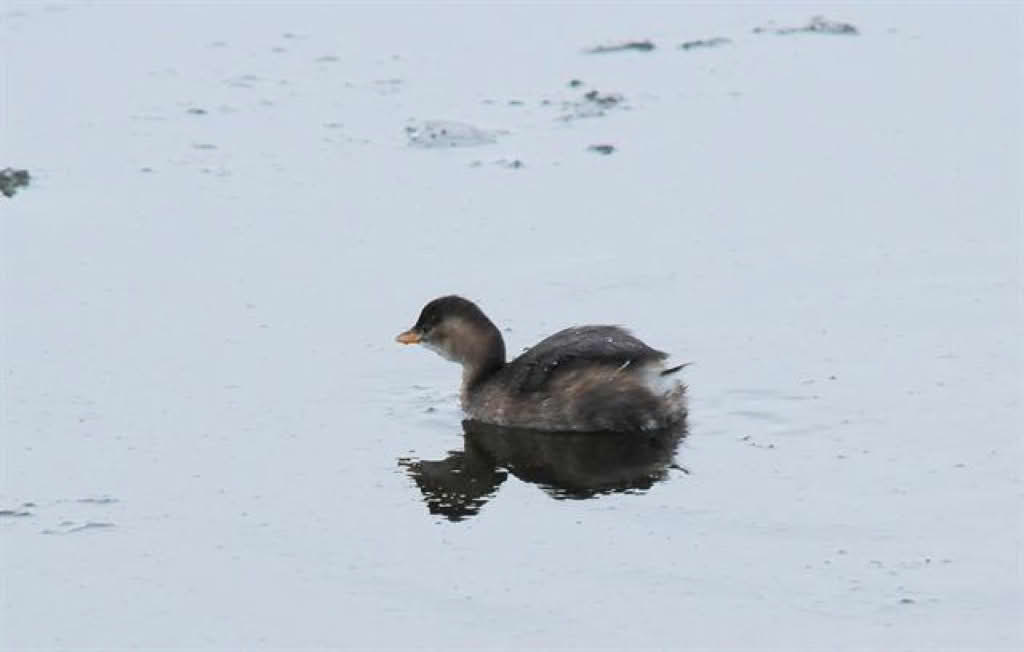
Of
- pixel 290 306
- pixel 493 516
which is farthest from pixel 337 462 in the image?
pixel 290 306

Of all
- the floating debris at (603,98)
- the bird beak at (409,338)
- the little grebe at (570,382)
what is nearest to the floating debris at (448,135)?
the floating debris at (603,98)

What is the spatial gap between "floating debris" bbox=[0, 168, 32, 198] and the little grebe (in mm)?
3867

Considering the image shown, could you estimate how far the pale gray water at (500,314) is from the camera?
8.65 metres

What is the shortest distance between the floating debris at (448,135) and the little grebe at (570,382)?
3.70m

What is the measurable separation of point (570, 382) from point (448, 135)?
4337 mm

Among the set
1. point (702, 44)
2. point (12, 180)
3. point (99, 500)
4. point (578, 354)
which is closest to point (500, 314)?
point (578, 354)

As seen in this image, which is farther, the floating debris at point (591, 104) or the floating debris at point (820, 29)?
the floating debris at point (820, 29)

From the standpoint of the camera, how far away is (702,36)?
685 inches

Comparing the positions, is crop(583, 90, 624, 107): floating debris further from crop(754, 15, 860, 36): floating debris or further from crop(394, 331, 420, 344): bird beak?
crop(394, 331, 420, 344): bird beak

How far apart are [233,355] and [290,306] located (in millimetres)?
778

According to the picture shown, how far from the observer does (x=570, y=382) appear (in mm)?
10992

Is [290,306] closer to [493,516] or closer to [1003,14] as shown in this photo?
[493,516]

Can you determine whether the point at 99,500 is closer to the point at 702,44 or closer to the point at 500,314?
the point at 500,314

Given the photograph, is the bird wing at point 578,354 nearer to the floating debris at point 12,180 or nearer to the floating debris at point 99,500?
the floating debris at point 99,500
